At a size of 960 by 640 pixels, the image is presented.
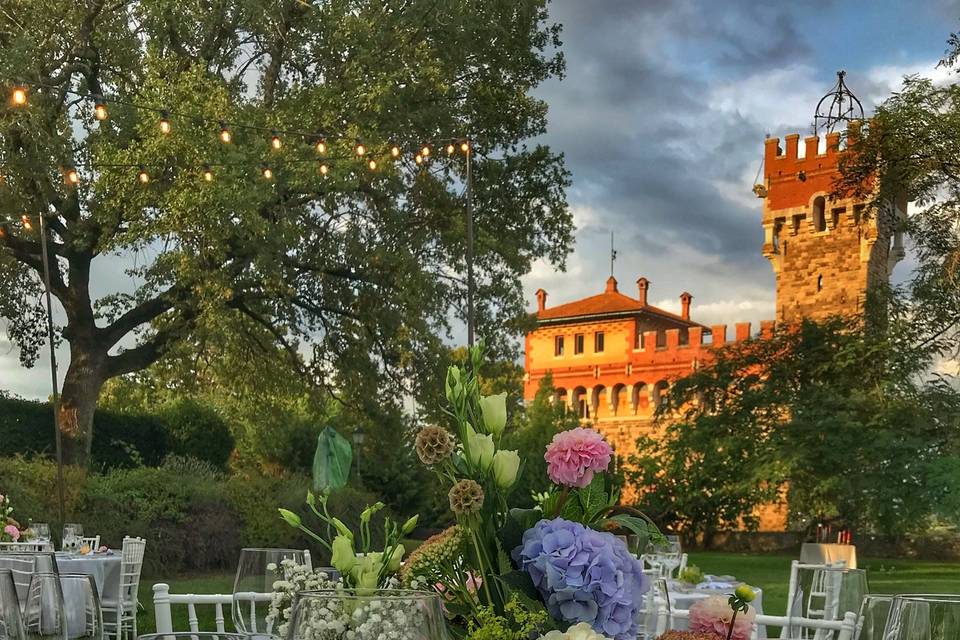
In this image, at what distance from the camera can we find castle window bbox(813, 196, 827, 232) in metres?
30.8

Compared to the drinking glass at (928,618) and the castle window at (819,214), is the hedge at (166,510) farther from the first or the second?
the castle window at (819,214)

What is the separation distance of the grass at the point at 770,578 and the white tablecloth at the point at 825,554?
18.7 feet

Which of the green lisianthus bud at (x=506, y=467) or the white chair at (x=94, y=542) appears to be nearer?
the green lisianthus bud at (x=506, y=467)

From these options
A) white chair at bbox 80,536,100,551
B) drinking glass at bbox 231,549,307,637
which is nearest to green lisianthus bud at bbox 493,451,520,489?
drinking glass at bbox 231,549,307,637

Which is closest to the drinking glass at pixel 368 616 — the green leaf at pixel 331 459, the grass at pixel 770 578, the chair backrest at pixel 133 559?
the chair backrest at pixel 133 559

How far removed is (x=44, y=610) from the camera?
1213mm

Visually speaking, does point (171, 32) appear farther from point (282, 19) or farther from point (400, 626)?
point (400, 626)

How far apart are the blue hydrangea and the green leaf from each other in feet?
43.8

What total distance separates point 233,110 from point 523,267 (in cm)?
562

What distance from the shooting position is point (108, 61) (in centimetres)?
1691

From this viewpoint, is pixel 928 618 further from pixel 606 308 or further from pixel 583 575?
pixel 606 308

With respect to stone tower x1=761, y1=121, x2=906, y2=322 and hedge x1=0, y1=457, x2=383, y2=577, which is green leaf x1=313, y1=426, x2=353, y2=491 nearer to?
hedge x1=0, y1=457, x2=383, y2=577

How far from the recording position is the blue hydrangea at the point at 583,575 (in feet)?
4.79

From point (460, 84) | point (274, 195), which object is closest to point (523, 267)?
point (460, 84)
